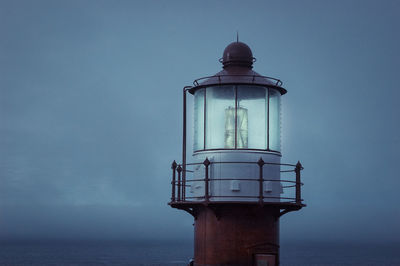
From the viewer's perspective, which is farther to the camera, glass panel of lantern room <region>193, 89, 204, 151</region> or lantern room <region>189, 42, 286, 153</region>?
glass panel of lantern room <region>193, 89, 204, 151</region>

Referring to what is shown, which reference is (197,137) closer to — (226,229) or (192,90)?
(192,90)

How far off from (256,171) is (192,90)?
3022 mm

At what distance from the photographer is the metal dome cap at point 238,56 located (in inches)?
647

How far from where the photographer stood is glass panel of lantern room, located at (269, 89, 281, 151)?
16.0 m

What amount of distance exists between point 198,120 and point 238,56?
205 cm

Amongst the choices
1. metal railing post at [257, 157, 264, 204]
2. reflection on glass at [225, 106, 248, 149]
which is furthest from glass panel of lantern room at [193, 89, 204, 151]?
metal railing post at [257, 157, 264, 204]

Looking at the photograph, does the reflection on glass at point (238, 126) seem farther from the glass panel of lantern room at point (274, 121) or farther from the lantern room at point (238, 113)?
the glass panel of lantern room at point (274, 121)

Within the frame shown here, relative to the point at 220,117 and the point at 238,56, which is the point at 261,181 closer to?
the point at 220,117

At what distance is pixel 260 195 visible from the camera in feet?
48.4

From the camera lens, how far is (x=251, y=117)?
15.9 meters

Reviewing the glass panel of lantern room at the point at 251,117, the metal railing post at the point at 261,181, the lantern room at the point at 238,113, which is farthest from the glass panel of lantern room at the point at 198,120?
the metal railing post at the point at 261,181

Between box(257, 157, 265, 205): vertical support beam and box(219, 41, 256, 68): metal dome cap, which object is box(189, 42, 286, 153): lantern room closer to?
box(219, 41, 256, 68): metal dome cap

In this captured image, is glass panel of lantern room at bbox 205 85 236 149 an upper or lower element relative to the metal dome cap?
lower

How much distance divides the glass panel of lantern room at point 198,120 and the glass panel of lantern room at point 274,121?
1.81 m
